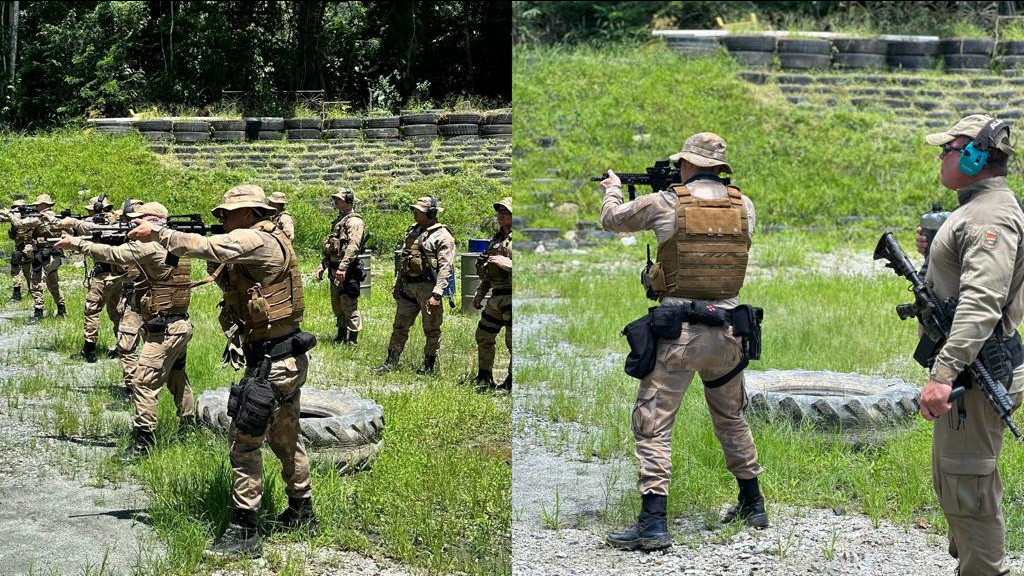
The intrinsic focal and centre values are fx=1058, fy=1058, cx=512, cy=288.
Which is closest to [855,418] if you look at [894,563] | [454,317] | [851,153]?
[894,563]

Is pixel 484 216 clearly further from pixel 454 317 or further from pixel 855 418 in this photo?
pixel 855 418

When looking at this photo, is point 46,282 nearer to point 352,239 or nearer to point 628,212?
point 352,239

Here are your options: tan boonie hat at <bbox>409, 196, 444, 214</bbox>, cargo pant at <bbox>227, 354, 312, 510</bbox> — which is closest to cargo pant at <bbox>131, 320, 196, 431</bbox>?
cargo pant at <bbox>227, 354, 312, 510</bbox>

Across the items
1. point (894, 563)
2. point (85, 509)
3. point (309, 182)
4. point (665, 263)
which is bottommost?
point (894, 563)

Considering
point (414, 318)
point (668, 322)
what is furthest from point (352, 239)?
point (668, 322)

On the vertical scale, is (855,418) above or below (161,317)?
below

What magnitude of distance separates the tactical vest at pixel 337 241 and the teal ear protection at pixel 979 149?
2.62 metres

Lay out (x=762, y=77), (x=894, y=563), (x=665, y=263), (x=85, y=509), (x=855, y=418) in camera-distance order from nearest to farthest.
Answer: (x=85, y=509), (x=894, y=563), (x=665, y=263), (x=855, y=418), (x=762, y=77)

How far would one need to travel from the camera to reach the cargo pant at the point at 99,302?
489cm

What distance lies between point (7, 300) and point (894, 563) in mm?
4219

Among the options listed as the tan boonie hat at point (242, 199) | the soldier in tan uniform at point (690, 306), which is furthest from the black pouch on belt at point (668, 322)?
the tan boonie hat at point (242, 199)

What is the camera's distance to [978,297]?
397cm

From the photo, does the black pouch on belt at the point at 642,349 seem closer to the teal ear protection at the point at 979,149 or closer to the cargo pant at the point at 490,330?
the cargo pant at the point at 490,330

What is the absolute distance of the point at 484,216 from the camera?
5.22 meters
